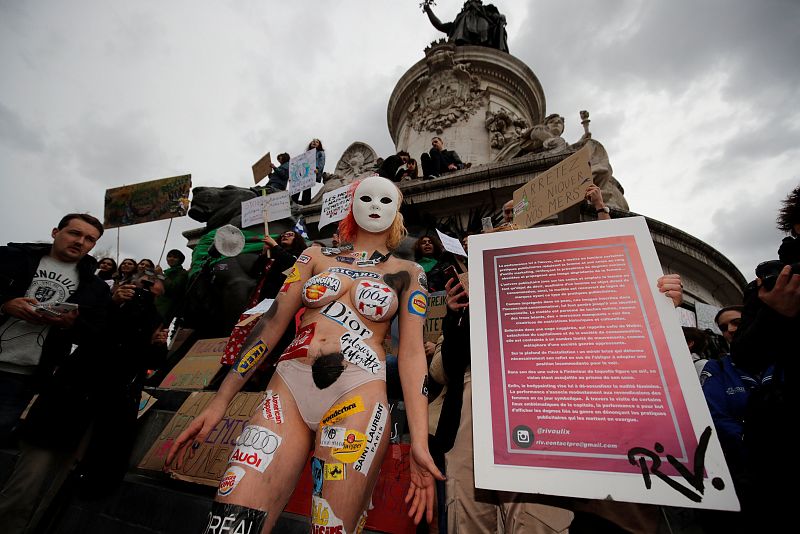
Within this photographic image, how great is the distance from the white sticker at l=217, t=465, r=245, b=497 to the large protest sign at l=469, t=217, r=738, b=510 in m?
1.05

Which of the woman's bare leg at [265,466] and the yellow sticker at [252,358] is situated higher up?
the yellow sticker at [252,358]

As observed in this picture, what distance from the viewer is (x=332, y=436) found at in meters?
1.67

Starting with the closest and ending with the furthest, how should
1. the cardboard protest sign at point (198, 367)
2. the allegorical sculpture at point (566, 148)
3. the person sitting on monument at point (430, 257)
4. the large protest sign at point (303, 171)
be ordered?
the person sitting on monument at point (430, 257)
the cardboard protest sign at point (198, 367)
the allegorical sculpture at point (566, 148)
the large protest sign at point (303, 171)

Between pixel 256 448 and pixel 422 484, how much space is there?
80cm

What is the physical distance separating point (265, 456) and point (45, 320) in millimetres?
2952

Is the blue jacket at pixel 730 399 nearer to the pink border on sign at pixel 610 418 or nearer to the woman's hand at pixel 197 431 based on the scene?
the pink border on sign at pixel 610 418

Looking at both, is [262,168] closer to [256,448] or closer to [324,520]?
[256,448]

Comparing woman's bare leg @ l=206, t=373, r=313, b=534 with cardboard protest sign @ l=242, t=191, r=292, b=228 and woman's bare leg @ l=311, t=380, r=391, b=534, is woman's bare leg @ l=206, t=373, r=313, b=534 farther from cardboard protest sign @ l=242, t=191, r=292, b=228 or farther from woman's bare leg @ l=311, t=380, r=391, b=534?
cardboard protest sign @ l=242, t=191, r=292, b=228

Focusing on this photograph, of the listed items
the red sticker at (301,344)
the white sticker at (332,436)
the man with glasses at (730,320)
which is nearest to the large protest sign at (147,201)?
the red sticker at (301,344)

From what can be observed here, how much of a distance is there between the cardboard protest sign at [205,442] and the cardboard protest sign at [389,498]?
2.78 feet

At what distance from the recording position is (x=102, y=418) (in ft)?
11.1

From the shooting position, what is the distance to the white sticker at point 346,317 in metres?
2.03

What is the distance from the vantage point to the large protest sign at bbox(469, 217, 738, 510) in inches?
52.7

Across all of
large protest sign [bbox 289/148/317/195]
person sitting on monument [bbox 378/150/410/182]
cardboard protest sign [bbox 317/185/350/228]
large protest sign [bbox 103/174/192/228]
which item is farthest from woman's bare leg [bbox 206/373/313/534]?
person sitting on monument [bbox 378/150/410/182]
